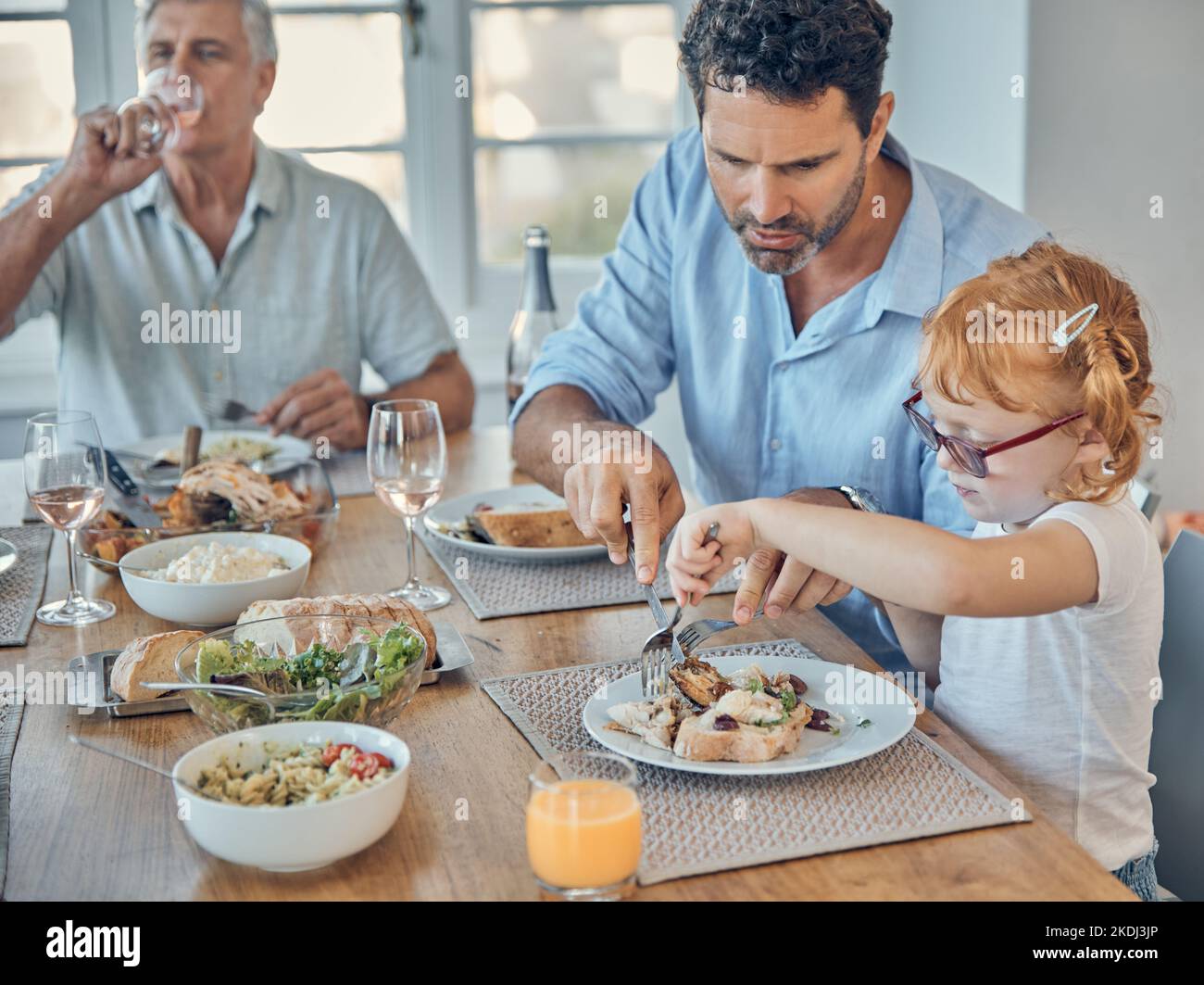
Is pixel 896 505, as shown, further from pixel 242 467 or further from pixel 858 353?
pixel 242 467

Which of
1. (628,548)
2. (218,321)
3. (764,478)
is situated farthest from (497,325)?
(628,548)

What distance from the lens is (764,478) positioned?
1.92m

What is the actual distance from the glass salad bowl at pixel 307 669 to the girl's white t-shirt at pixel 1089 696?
0.55m

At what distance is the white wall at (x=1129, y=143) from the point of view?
2723mm

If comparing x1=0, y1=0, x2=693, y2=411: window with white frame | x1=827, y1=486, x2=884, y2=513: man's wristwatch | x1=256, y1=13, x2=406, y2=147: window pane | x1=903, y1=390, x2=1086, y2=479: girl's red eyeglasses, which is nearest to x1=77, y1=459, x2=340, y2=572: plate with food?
x1=827, y1=486, x2=884, y2=513: man's wristwatch

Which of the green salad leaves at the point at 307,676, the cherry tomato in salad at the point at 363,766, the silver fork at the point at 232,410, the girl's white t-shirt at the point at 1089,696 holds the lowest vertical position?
the girl's white t-shirt at the point at 1089,696

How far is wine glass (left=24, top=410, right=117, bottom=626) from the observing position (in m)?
1.43

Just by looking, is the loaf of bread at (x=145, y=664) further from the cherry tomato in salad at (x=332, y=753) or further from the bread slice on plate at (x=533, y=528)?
the bread slice on plate at (x=533, y=528)

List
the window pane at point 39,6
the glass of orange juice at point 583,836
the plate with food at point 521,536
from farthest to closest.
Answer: the window pane at point 39,6
the plate with food at point 521,536
the glass of orange juice at point 583,836

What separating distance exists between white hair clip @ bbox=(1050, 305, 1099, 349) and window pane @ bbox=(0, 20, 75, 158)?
287 centimetres

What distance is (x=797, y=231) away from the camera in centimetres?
165

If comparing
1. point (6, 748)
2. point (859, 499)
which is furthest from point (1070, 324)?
point (6, 748)

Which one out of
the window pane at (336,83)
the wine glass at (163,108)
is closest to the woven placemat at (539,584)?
the wine glass at (163,108)

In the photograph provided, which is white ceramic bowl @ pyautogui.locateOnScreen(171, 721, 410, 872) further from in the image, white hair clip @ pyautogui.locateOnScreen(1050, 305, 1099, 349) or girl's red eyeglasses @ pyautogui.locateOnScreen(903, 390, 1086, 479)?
white hair clip @ pyautogui.locateOnScreen(1050, 305, 1099, 349)
